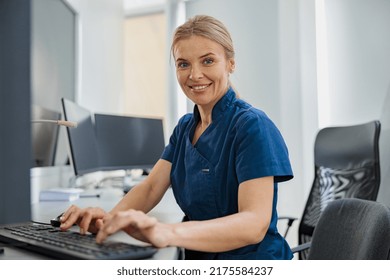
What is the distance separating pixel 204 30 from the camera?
2.16 ft

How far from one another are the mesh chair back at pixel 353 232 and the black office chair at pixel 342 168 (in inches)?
11.4

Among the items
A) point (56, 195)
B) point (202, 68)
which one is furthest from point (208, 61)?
point (56, 195)

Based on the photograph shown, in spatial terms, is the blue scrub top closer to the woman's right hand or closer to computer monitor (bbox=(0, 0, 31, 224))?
the woman's right hand

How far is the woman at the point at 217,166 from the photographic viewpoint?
56 cm

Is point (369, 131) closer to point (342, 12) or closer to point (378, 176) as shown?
point (378, 176)

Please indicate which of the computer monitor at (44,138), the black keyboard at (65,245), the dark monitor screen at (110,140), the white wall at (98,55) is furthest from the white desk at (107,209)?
the white wall at (98,55)

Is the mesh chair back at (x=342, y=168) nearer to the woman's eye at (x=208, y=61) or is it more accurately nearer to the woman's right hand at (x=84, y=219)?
the woman's eye at (x=208, y=61)

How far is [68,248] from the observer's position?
0.45 m

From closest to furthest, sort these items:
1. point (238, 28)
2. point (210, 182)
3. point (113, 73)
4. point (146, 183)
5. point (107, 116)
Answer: point (210, 182), point (146, 183), point (238, 28), point (107, 116), point (113, 73)

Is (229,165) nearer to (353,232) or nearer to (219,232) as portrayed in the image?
(219,232)

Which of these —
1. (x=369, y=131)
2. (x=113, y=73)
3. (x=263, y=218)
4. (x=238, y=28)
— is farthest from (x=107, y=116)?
(x=263, y=218)

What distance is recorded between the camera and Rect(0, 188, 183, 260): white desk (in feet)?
1.57

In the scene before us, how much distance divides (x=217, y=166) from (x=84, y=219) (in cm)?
22
